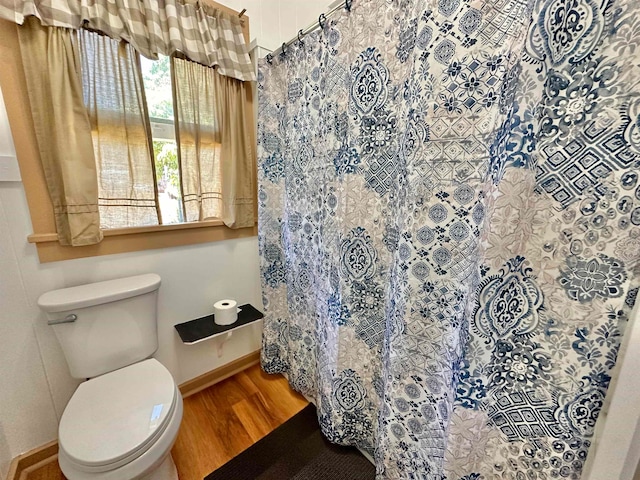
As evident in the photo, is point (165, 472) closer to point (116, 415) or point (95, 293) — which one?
point (116, 415)

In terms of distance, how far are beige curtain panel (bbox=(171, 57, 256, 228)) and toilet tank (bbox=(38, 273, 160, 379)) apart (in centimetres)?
47

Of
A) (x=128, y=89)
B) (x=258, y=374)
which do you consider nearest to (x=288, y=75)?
(x=128, y=89)

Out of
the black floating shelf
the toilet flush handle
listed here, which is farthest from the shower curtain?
the toilet flush handle

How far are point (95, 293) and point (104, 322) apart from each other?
137 mm

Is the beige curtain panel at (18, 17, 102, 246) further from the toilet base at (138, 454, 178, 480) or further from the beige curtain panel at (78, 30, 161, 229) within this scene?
the toilet base at (138, 454, 178, 480)

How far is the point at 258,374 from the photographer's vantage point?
1.75 m

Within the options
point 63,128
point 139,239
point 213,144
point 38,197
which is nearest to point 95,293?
point 139,239

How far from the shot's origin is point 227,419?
4.68 ft

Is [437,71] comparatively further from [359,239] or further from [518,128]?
[359,239]

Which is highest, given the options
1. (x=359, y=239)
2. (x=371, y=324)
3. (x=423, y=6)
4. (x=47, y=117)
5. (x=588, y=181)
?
(x=423, y=6)

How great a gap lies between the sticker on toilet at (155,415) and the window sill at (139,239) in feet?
2.41

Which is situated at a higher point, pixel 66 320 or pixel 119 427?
pixel 66 320

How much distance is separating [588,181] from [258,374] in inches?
74.5

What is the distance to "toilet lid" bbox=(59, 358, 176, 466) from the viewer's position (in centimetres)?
82
